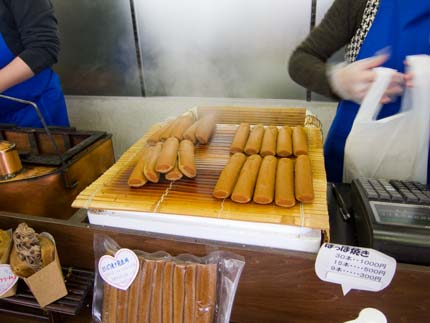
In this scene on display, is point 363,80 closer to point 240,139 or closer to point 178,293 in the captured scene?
point 240,139

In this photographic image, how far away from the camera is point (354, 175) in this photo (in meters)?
1.03

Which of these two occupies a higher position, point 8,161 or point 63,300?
point 8,161

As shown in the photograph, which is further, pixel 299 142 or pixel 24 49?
pixel 24 49

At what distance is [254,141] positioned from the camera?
989mm

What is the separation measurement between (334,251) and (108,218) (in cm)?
52

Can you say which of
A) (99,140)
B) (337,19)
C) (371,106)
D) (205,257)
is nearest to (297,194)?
(205,257)

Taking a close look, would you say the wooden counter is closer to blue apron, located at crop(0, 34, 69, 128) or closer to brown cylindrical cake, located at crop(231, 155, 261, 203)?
brown cylindrical cake, located at crop(231, 155, 261, 203)

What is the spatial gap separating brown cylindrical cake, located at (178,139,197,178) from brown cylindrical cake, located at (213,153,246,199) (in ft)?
0.26

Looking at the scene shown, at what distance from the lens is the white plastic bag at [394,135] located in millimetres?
851

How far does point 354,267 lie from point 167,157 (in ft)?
1.66

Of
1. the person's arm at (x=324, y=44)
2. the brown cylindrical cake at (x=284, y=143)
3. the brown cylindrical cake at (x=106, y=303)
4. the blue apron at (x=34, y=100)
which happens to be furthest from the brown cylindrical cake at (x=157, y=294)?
the blue apron at (x=34, y=100)

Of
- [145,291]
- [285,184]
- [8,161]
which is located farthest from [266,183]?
[8,161]

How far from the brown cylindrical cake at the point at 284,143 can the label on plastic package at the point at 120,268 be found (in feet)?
1.58

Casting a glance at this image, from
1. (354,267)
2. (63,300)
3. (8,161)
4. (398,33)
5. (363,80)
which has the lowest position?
(63,300)
